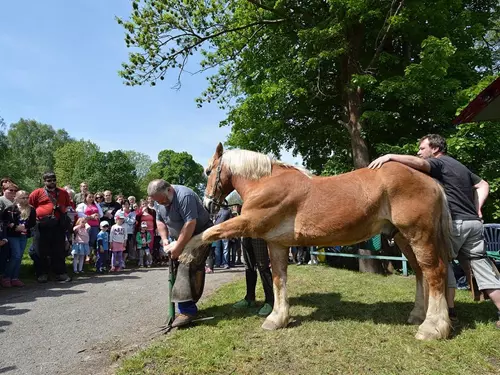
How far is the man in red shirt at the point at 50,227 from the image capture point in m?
7.79

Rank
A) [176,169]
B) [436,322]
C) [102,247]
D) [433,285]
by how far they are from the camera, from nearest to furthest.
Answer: [436,322] < [433,285] < [102,247] < [176,169]

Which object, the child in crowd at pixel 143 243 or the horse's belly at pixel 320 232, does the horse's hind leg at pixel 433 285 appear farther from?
the child in crowd at pixel 143 243

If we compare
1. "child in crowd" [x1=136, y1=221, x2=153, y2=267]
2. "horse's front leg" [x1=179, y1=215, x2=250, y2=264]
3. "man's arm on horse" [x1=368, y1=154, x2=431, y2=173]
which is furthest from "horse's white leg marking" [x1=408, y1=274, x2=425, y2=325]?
"child in crowd" [x1=136, y1=221, x2=153, y2=267]

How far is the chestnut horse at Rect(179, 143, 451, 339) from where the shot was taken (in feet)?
13.0

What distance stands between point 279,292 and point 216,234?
1125 mm

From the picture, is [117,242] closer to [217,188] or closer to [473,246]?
[217,188]

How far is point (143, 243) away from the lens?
10820 millimetres

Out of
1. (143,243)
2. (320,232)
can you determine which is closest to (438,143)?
(320,232)

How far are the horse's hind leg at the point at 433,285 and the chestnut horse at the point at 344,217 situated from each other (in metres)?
0.01

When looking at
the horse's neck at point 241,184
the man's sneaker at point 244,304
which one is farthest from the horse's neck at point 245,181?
the man's sneaker at point 244,304

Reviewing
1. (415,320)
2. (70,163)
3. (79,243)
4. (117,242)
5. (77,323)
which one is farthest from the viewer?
(70,163)

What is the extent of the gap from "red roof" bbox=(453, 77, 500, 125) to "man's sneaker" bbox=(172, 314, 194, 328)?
5.26 m

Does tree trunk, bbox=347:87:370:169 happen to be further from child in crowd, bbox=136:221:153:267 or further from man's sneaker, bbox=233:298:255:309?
child in crowd, bbox=136:221:153:267

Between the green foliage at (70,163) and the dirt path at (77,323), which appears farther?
the green foliage at (70,163)
